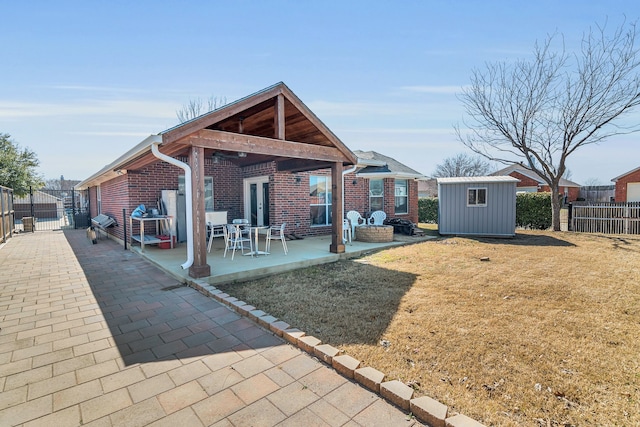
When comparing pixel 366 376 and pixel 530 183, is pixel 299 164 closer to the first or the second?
pixel 366 376

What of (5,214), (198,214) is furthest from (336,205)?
(5,214)

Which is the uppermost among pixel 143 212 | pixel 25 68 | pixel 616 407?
pixel 25 68

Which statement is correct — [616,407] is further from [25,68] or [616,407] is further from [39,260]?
[25,68]

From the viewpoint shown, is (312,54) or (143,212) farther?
(312,54)

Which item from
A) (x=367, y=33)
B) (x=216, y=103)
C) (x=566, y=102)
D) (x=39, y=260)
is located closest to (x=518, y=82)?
(x=566, y=102)

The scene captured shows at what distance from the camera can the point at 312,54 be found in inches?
360

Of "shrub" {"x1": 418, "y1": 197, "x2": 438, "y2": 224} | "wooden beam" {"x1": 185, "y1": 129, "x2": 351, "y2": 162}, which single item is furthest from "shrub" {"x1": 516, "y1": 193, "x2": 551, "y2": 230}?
"wooden beam" {"x1": 185, "y1": 129, "x2": 351, "y2": 162}

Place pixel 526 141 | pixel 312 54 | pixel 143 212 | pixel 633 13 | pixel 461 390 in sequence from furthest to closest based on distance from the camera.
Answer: pixel 526 141 < pixel 633 13 < pixel 312 54 < pixel 143 212 < pixel 461 390

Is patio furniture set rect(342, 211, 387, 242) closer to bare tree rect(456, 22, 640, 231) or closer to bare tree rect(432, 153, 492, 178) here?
bare tree rect(456, 22, 640, 231)

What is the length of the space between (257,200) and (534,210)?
1176 cm

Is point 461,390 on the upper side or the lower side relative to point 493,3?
lower

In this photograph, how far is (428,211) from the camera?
17.8 m

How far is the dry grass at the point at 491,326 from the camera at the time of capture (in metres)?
2.25

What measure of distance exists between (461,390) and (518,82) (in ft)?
48.2
